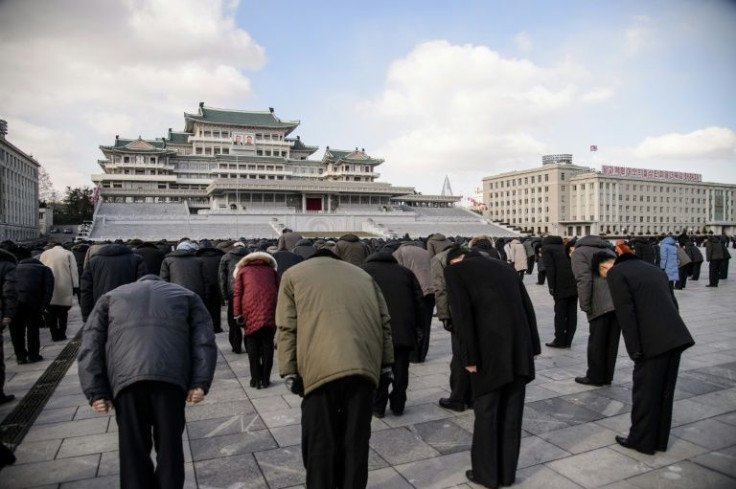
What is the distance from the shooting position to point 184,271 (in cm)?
758

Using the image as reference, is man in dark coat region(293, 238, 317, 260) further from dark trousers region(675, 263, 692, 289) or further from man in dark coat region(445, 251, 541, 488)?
dark trousers region(675, 263, 692, 289)

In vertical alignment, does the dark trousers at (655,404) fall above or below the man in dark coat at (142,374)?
below

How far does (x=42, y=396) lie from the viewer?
5949 mm

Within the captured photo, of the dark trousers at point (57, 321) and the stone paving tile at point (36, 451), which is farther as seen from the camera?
the dark trousers at point (57, 321)

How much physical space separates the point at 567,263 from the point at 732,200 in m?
132

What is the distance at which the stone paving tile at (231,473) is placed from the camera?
369 centimetres

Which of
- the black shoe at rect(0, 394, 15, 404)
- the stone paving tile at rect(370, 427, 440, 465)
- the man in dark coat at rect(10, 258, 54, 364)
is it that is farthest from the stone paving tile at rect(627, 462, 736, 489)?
the man in dark coat at rect(10, 258, 54, 364)

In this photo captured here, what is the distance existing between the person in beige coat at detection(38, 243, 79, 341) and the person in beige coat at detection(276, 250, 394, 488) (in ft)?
25.0

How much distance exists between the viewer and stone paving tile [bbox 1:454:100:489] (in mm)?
3770

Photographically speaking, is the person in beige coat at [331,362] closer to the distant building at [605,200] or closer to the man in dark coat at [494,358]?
the man in dark coat at [494,358]

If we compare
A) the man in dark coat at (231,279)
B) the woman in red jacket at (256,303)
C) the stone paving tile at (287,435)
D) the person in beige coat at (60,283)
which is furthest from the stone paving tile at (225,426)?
the person in beige coat at (60,283)

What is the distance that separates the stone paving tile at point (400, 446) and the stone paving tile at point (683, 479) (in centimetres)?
164

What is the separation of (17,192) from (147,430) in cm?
8071

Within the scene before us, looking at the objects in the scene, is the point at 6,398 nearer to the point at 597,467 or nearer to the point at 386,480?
the point at 386,480
